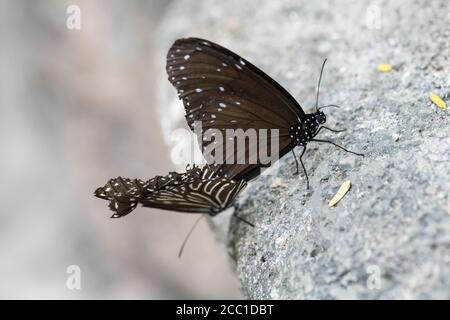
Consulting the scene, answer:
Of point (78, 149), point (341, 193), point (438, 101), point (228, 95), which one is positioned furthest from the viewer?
point (78, 149)

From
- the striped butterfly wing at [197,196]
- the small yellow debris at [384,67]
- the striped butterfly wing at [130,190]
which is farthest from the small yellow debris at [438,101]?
the striped butterfly wing at [130,190]

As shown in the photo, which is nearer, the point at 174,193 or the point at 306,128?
the point at 174,193

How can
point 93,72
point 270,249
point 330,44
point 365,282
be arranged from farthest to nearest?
point 93,72
point 330,44
point 270,249
point 365,282

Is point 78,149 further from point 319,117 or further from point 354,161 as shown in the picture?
point 354,161

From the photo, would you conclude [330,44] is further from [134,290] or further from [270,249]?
[134,290]

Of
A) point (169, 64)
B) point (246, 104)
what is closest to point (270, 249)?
point (246, 104)

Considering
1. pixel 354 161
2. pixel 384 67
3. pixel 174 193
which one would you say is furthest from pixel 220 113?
pixel 384 67
